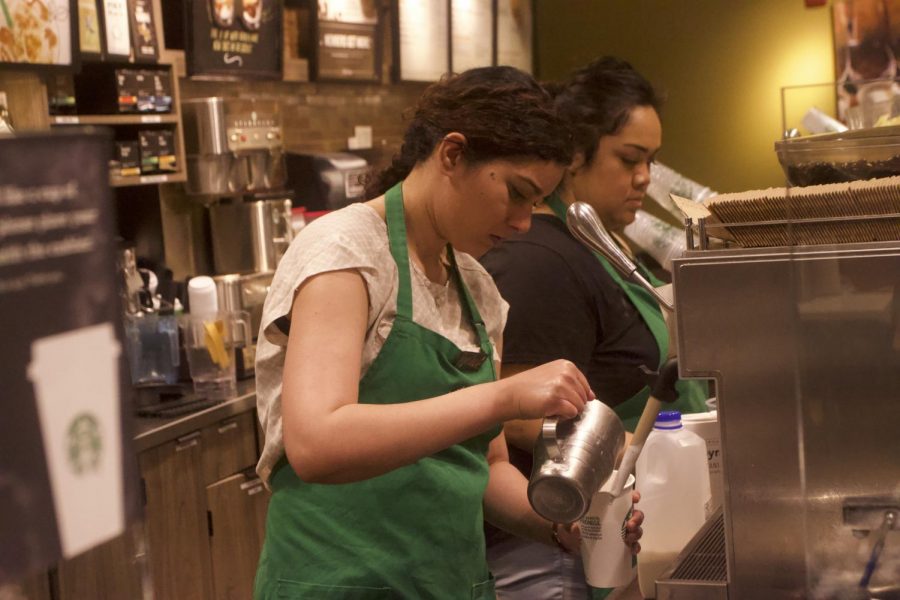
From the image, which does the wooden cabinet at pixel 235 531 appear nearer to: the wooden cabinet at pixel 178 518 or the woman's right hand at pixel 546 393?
the wooden cabinet at pixel 178 518

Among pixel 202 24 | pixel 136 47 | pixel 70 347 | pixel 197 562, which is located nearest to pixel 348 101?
pixel 202 24

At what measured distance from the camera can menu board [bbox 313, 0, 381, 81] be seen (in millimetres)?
5387

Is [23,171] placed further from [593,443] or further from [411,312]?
[411,312]

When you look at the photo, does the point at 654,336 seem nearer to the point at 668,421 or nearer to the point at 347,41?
the point at 668,421

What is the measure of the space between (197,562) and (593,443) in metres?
2.65

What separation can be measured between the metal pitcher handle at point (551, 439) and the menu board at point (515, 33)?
18.8 ft

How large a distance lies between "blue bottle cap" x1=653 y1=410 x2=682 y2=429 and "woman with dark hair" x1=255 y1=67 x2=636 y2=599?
0.23m

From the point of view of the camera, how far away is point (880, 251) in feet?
3.93

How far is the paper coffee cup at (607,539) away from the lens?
1588mm

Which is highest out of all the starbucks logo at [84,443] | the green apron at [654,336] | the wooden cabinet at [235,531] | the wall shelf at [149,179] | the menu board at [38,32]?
the menu board at [38,32]

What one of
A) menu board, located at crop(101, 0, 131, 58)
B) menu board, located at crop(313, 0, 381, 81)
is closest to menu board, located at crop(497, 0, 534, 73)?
menu board, located at crop(313, 0, 381, 81)

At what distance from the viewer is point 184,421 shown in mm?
3602

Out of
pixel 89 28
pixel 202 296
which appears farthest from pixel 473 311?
pixel 89 28

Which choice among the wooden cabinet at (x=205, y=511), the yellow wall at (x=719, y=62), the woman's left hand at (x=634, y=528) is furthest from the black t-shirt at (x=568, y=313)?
the yellow wall at (x=719, y=62)
